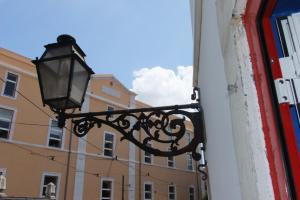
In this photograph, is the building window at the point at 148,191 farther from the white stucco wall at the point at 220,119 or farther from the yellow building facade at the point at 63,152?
the white stucco wall at the point at 220,119

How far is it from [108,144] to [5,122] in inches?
203

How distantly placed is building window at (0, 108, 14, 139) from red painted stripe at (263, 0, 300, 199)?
452 inches

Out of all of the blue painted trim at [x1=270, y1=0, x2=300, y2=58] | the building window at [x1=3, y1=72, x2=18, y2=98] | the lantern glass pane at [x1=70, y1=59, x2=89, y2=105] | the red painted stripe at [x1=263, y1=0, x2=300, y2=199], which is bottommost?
the red painted stripe at [x1=263, y1=0, x2=300, y2=199]

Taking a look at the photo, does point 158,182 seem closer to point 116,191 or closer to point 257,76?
point 116,191

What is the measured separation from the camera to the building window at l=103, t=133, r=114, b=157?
14.3 m

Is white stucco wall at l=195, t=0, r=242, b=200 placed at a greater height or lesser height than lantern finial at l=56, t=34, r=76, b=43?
lesser

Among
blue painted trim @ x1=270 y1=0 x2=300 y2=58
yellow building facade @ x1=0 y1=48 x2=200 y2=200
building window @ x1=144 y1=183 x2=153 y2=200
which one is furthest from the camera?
building window @ x1=144 y1=183 x2=153 y2=200

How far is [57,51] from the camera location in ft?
6.57

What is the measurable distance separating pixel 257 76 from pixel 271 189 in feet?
0.86

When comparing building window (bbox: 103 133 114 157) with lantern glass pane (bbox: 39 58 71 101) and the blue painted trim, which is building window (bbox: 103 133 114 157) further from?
the blue painted trim

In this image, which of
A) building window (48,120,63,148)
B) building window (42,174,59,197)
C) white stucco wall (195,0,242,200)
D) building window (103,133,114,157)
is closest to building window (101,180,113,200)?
building window (103,133,114,157)

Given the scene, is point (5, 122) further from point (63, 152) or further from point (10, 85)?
point (63, 152)

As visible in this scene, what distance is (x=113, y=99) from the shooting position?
15250mm

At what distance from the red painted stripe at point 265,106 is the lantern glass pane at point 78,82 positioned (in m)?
1.42
